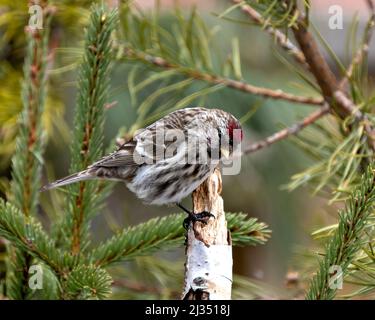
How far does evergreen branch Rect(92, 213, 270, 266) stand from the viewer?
989 mm

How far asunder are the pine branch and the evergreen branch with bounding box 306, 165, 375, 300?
44 cm

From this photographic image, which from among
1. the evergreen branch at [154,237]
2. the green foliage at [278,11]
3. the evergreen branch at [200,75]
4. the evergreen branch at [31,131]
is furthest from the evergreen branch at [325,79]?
the evergreen branch at [31,131]

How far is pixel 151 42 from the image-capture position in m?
1.35

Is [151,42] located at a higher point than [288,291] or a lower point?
higher

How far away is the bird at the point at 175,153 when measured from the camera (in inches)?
48.1

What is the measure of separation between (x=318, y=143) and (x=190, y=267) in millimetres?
583

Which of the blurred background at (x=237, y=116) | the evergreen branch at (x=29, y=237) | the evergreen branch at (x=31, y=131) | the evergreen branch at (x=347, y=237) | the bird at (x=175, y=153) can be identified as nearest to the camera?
the evergreen branch at (x=347, y=237)

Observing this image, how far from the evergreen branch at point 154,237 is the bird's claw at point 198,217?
0.02 metres

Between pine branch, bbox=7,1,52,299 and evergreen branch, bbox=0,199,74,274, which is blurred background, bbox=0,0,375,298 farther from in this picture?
evergreen branch, bbox=0,199,74,274

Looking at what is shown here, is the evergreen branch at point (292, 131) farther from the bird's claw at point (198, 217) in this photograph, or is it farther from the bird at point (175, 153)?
the bird's claw at point (198, 217)

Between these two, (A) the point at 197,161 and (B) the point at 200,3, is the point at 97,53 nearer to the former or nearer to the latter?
(A) the point at 197,161

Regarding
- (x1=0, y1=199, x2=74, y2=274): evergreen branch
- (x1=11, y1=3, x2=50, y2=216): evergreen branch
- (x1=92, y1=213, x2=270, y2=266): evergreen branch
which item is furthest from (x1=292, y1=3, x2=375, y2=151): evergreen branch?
(x1=0, y1=199, x2=74, y2=274): evergreen branch

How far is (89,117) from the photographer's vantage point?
1.03m

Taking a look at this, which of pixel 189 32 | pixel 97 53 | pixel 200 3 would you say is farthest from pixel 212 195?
pixel 200 3
